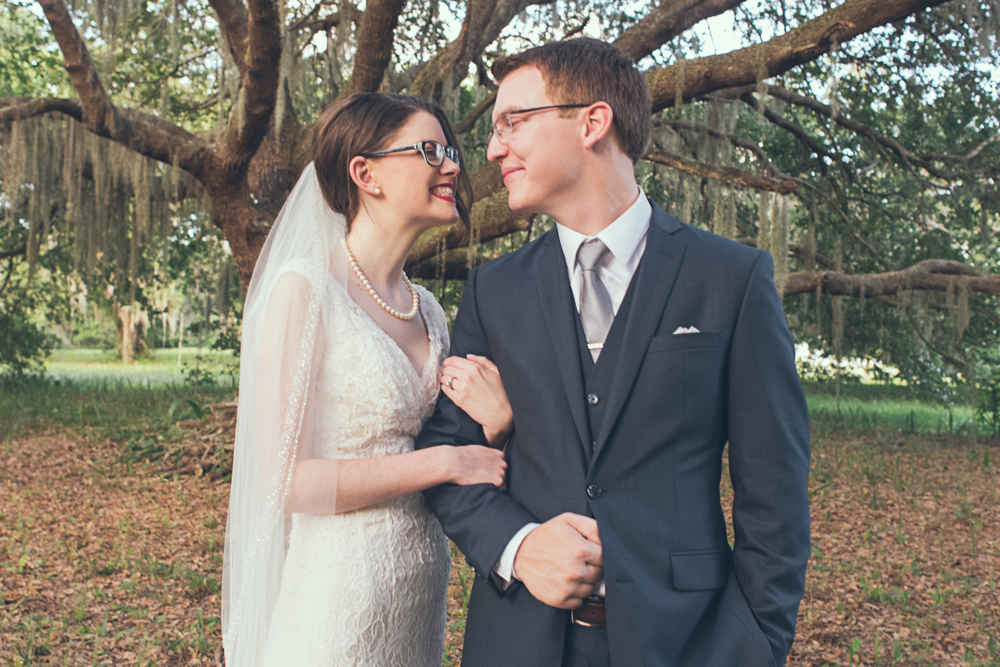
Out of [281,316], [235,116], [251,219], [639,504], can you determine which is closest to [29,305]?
[251,219]

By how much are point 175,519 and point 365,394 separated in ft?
14.5

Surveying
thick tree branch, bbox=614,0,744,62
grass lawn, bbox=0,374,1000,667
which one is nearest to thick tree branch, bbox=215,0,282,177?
thick tree branch, bbox=614,0,744,62

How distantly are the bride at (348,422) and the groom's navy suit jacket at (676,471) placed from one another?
218mm

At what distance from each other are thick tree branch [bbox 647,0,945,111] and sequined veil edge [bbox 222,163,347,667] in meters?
3.81

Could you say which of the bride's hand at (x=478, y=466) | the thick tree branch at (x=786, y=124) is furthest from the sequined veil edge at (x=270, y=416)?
the thick tree branch at (x=786, y=124)

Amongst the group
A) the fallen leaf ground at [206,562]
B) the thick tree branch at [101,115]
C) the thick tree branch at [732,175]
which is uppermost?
the thick tree branch at [101,115]

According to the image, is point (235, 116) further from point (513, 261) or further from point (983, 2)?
point (983, 2)

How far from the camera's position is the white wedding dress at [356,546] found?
1684 mm

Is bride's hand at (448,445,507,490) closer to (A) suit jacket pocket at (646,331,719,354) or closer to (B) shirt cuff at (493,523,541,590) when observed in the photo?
(B) shirt cuff at (493,523,541,590)

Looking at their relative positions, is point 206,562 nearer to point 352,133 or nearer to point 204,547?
point 204,547

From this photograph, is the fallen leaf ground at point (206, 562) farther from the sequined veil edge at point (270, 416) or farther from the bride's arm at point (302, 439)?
the bride's arm at point (302, 439)

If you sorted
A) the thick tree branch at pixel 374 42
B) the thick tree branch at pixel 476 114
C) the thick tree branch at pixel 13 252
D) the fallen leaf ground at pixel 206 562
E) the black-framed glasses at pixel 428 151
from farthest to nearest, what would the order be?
the thick tree branch at pixel 13 252 < the thick tree branch at pixel 476 114 < the thick tree branch at pixel 374 42 < the fallen leaf ground at pixel 206 562 < the black-framed glasses at pixel 428 151

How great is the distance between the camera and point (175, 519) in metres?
5.39

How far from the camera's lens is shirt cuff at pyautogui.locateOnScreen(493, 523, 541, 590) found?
1347 millimetres
